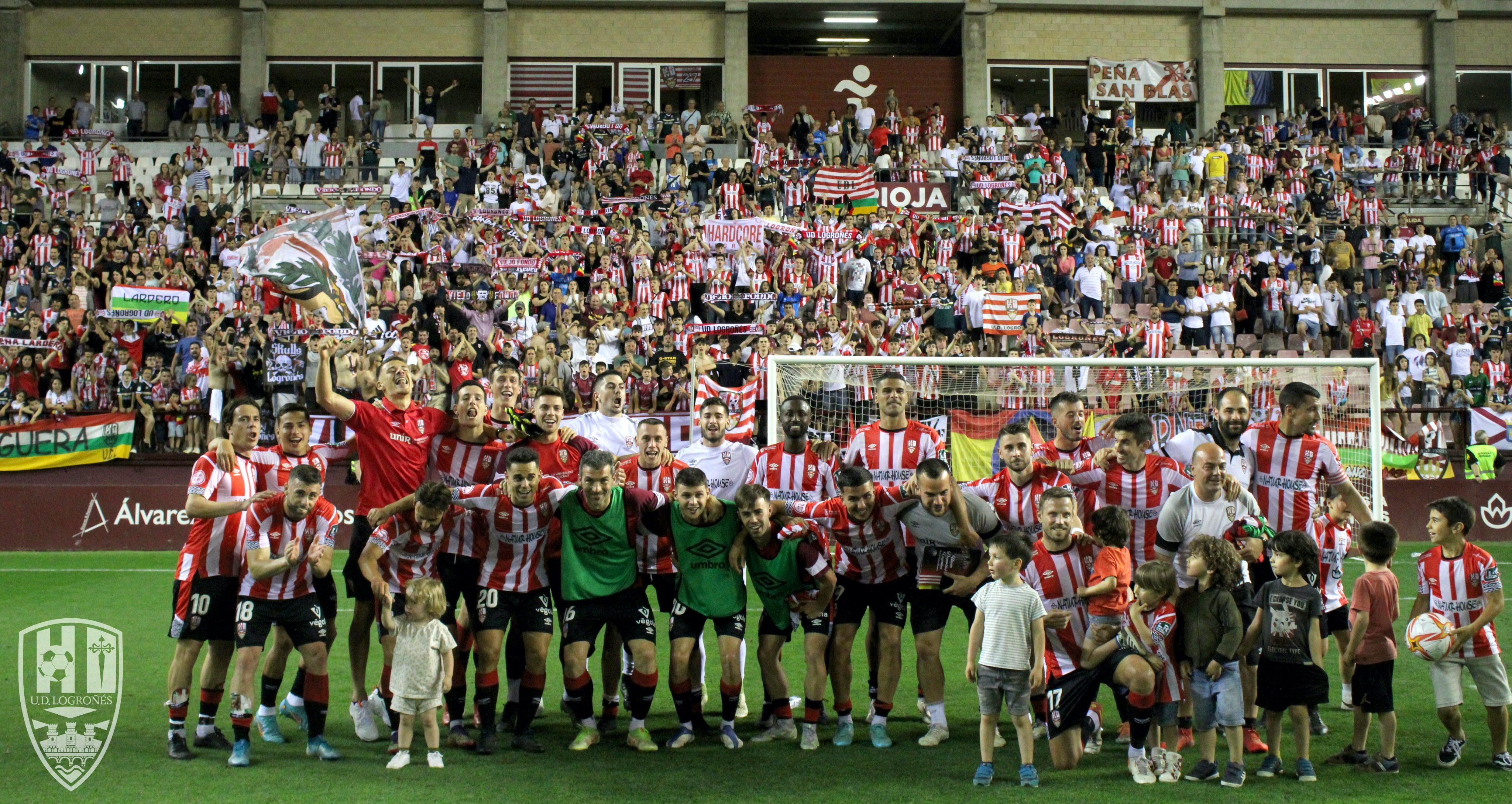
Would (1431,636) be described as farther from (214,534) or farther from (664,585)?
(214,534)

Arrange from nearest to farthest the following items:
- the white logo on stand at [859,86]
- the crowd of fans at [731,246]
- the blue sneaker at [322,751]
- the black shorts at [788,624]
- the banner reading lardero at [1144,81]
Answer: the blue sneaker at [322,751] < the black shorts at [788,624] < the crowd of fans at [731,246] < the banner reading lardero at [1144,81] < the white logo on stand at [859,86]

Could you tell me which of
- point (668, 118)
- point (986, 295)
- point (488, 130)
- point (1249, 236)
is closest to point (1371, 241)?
point (1249, 236)

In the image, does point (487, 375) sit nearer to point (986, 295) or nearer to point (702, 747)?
point (986, 295)

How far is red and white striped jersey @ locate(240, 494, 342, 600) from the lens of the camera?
791cm

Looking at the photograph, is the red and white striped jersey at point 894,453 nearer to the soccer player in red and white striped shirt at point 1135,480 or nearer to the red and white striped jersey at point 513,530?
the soccer player in red and white striped shirt at point 1135,480

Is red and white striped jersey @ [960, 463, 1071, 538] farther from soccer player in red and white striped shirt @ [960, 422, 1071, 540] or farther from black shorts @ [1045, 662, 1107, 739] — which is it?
black shorts @ [1045, 662, 1107, 739]

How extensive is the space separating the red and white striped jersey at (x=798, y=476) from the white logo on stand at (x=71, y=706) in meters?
4.54

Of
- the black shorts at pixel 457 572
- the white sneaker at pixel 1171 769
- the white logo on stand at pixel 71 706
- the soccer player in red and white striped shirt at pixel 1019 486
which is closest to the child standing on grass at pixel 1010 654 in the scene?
the white sneaker at pixel 1171 769

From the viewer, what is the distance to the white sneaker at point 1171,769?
7.34 m

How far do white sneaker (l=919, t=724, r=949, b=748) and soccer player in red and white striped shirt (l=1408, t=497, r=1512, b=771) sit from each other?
→ 2.91 m

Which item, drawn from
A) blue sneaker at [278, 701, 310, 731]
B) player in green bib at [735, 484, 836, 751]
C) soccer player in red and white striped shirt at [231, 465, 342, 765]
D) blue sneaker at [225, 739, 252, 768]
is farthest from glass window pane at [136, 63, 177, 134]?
player in green bib at [735, 484, 836, 751]

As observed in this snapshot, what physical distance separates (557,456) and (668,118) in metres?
24.2

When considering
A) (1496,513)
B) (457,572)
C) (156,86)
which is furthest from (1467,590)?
(156,86)

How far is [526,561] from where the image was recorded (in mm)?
8258
